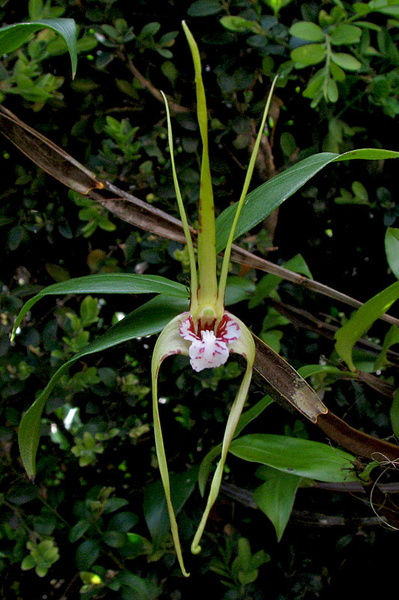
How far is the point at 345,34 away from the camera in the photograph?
763 millimetres

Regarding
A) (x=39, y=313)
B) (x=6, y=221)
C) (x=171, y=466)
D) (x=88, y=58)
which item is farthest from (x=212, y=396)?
(x=88, y=58)

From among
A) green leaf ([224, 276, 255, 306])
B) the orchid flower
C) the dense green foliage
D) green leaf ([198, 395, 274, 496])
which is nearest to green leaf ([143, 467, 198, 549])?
the dense green foliage

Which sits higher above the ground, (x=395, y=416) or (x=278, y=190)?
(x=278, y=190)

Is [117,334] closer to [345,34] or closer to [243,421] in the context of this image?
[243,421]

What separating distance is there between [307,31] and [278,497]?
60cm

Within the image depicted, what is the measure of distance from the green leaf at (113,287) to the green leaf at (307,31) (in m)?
0.42

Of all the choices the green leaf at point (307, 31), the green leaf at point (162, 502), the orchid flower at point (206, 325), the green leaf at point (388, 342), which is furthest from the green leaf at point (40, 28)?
the green leaf at point (162, 502)

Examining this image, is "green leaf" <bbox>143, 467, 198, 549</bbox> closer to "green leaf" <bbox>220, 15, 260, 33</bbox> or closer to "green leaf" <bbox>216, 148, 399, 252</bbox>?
"green leaf" <bbox>216, 148, 399, 252</bbox>

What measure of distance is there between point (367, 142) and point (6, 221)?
57cm

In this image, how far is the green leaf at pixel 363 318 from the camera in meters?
0.61

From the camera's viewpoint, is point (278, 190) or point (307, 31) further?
point (307, 31)

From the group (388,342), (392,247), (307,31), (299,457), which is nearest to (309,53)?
(307,31)

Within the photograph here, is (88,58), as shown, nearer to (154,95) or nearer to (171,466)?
(154,95)

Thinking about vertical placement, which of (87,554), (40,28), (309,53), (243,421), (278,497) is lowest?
(87,554)
